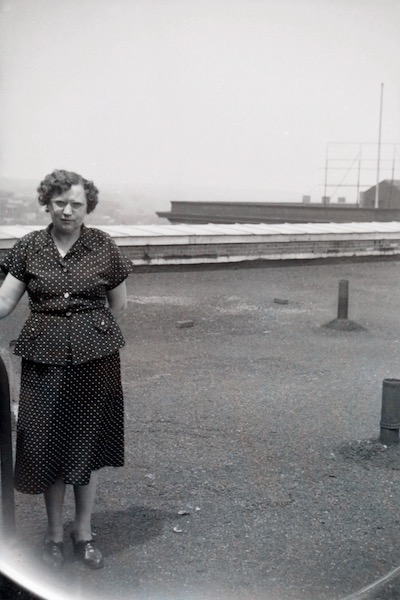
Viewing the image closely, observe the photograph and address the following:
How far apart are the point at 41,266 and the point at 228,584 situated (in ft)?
5.60

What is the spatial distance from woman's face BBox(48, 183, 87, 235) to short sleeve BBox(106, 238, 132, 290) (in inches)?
8.2

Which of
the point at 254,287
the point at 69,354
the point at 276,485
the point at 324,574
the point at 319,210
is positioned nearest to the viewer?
A: the point at 69,354

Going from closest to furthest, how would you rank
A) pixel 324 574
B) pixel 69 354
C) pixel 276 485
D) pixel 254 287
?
pixel 69 354 < pixel 324 574 < pixel 276 485 < pixel 254 287

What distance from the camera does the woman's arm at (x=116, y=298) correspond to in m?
3.75

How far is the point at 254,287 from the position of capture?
13.4m

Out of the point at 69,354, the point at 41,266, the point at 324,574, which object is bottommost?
the point at 324,574

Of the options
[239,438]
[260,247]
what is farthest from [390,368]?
[260,247]

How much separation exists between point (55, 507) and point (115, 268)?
1.18 m

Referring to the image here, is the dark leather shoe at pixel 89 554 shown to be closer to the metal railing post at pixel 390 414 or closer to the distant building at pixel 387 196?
the metal railing post at pixel 390 414

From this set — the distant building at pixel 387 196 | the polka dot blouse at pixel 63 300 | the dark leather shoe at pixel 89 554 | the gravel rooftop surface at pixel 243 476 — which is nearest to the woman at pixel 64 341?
the polka dot blouse at pixel 63 300

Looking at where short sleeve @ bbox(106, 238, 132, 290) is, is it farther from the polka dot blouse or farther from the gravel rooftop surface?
the gravel rooftop surface

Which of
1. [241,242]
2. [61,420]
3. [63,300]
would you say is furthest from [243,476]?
[241,242]

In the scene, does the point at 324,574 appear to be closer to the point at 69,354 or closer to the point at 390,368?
Answer: the point at 69,354

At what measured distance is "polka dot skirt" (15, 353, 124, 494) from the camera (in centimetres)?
356
